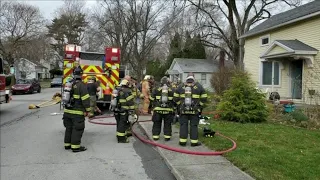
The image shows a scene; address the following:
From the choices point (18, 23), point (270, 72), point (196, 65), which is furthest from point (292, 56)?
point (18, 23)

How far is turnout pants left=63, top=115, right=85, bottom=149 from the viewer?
6914mm

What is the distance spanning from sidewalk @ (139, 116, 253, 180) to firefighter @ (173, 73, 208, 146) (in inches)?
12.6

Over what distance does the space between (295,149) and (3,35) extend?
49.0 m

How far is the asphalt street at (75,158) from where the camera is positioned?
5371 mm

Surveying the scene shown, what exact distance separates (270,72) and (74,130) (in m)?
15.3

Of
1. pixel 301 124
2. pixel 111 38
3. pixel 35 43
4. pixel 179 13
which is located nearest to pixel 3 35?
pixel 35 43

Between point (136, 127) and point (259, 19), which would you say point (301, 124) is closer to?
point (136, 127)

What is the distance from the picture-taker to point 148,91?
13078 millimetres

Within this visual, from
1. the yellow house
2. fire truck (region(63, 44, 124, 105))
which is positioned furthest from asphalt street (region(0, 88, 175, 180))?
the yellow house

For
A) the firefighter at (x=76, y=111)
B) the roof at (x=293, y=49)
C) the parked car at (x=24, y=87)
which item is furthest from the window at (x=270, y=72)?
the parked car at (x=24, y=87)

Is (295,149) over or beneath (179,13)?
beneath

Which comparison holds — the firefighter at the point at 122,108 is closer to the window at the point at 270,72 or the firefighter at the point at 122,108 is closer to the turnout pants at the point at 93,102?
the turnout pants at the point at 93,102

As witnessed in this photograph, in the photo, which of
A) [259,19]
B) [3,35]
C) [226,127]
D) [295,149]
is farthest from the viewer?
[3,35]

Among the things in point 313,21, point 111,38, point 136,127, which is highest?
point 111,38
